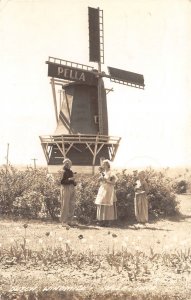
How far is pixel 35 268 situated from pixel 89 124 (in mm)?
13728

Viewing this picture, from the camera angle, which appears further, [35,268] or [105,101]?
[105,101]

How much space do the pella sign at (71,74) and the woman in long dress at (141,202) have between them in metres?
8.61

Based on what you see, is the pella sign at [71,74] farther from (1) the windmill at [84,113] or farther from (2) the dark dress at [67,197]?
(2) the dark dress at [67,197]

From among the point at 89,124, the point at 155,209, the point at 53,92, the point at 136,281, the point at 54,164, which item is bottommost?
the point at 136,281

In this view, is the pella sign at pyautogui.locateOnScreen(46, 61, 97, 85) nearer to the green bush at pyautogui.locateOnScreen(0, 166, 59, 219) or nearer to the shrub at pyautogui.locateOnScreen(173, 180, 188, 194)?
the green bush at pyautogui.locateOnScreen(0, 166, 59, 219)

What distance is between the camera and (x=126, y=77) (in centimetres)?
2050

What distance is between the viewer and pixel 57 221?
35.2 ft

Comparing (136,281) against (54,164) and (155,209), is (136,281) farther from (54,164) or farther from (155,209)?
(54,164)

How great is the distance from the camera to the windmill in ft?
59.9

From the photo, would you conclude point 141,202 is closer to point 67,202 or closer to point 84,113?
point 67,202

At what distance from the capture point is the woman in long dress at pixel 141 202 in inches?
420

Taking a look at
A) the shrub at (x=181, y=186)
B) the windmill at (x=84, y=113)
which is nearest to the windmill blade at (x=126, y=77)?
the windmill at (x=84, y=113)

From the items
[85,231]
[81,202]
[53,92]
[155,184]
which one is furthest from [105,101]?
[85,231]

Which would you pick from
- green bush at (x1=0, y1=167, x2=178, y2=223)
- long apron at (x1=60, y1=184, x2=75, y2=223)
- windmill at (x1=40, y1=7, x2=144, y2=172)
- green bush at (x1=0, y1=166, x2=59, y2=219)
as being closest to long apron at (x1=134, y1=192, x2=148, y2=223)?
green bush at (x1=0, y1=167, x2=178, y2=223)
